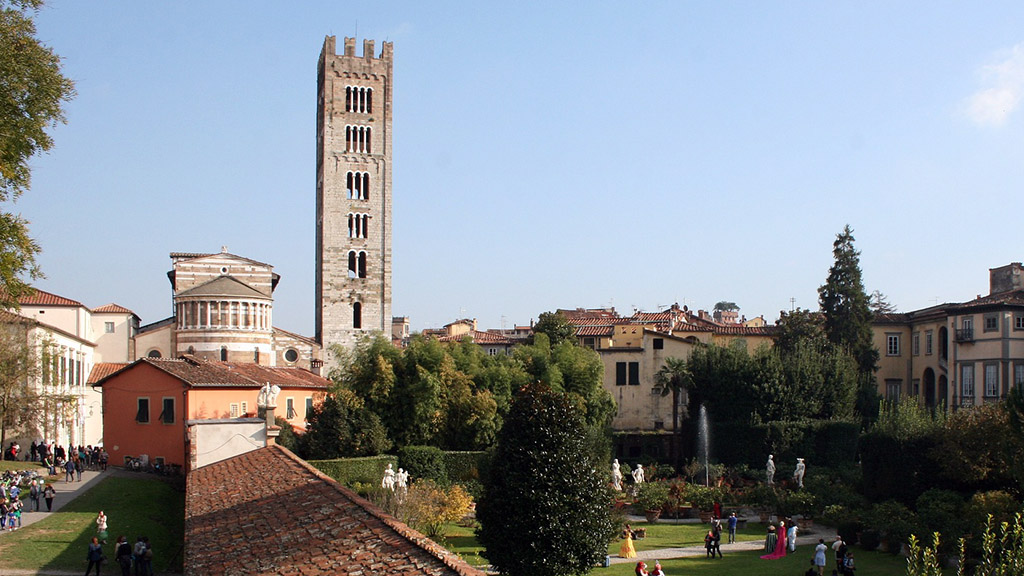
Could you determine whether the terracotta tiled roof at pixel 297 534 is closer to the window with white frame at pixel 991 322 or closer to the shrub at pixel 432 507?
the shrub at pixel 432 507

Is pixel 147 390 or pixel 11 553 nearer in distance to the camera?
pixel 11 553

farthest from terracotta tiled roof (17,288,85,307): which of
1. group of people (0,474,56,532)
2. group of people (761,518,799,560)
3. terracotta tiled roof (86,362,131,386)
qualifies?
group of people (761,518,799,560)

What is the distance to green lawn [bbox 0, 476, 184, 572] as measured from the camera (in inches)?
888

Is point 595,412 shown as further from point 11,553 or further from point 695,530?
point 11,553

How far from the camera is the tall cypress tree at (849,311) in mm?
55656

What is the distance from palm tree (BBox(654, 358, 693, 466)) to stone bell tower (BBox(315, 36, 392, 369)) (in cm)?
2441

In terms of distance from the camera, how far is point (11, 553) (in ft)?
73.5

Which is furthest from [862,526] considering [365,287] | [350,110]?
[350,110]

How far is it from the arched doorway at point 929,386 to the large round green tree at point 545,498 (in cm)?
4632

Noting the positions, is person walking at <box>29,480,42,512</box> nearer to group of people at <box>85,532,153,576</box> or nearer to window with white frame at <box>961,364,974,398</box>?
group of people at <box>85,532,153,576</box>

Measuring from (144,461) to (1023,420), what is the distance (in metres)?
32.1

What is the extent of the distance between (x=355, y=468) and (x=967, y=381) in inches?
1391

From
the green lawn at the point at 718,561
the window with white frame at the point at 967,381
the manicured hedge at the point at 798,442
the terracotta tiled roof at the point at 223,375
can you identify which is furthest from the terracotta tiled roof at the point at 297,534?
the window with white frame at the point at 967,381

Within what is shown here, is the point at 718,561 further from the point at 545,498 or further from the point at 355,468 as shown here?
the point at 355,468
